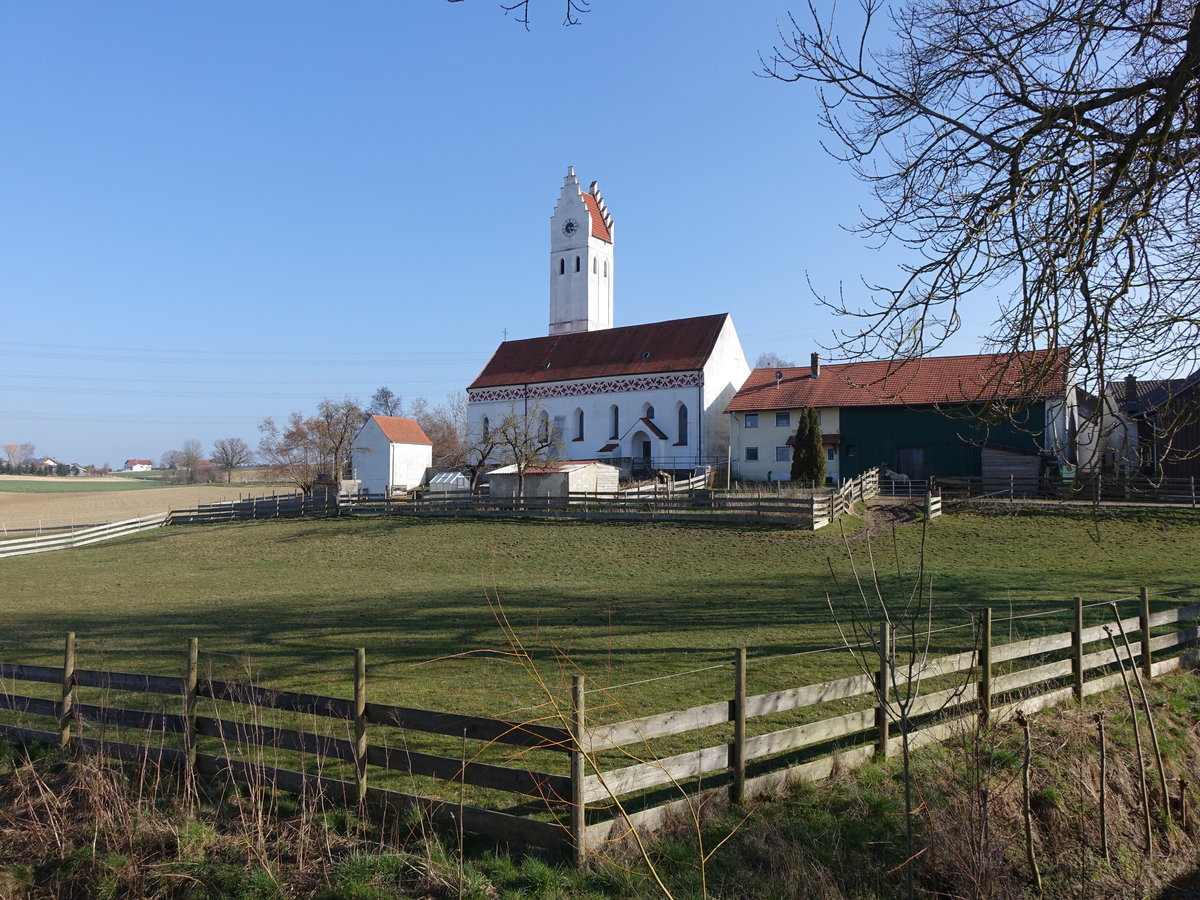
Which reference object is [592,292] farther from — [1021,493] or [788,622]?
[788,622]

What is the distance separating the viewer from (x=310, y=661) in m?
11.3

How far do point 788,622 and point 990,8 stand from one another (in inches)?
404

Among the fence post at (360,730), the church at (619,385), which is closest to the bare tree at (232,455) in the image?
the church at (619,385)

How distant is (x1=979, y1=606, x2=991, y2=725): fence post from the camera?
791 centimetres

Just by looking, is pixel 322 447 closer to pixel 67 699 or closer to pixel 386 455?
pixel 386 455

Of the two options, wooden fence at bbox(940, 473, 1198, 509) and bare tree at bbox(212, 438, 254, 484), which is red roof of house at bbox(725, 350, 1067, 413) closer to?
wooden fence at bbox(940, 473, 1198, 509)

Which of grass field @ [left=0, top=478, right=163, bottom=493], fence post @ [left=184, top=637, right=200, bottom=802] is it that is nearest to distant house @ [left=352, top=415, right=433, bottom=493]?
grass field @ [left=0, top=478, right=163, bottom=493]

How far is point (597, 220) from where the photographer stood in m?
69.6

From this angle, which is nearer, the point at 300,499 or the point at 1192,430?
the point at 1192,430

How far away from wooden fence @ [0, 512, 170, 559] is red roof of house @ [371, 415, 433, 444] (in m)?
18.9

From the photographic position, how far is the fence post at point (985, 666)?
791cm

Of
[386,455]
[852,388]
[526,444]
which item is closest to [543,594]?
[852,388]

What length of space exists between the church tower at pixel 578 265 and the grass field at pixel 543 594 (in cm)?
3629

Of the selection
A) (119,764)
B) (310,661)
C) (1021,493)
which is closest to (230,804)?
(119,764)
